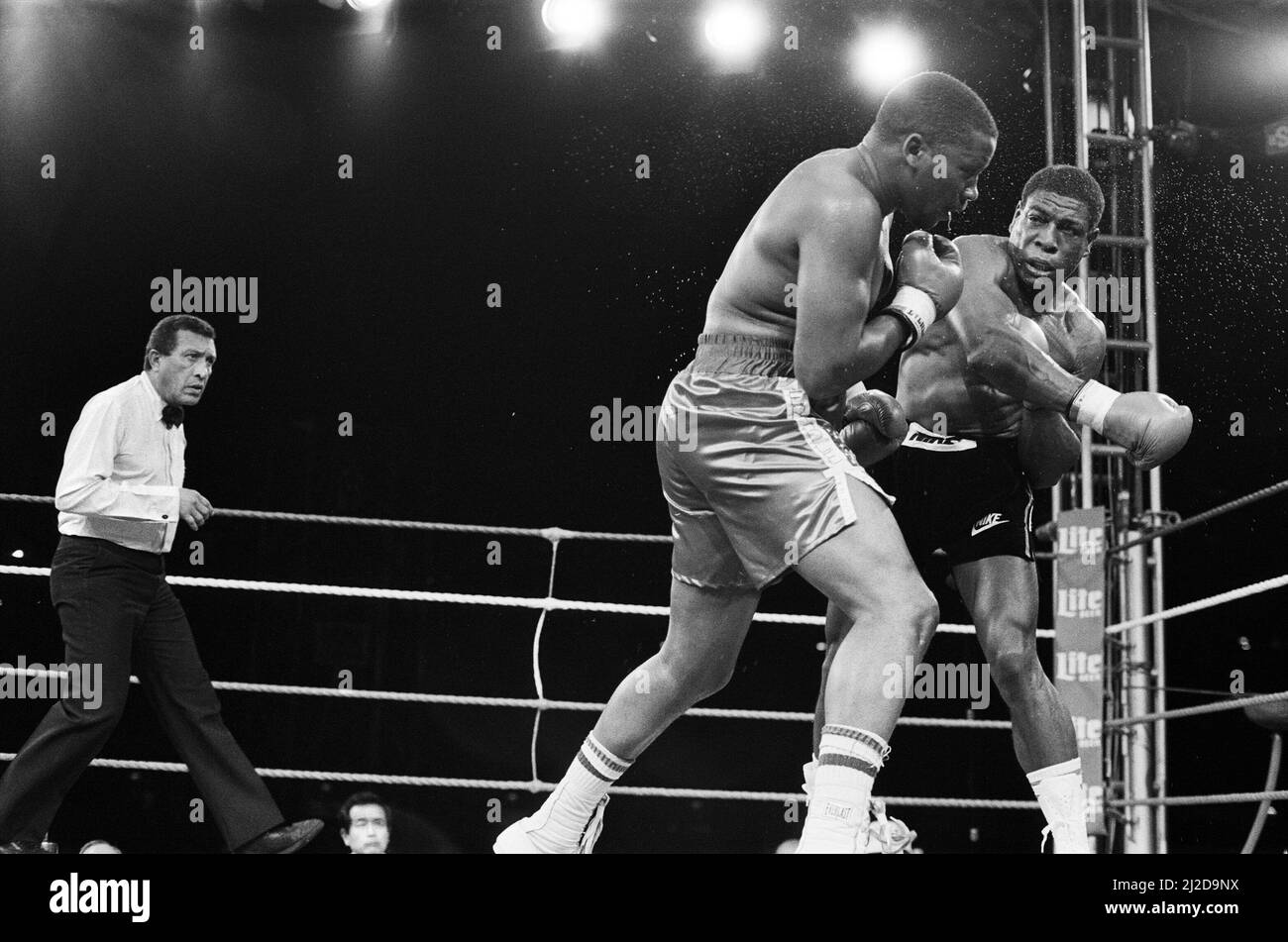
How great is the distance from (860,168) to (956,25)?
3.79 metres

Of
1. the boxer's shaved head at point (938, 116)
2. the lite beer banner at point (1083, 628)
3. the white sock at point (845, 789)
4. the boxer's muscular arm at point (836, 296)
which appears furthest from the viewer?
the lite beer banner at point (1083, 628)

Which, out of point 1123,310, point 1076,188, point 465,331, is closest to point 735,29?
point 465,331

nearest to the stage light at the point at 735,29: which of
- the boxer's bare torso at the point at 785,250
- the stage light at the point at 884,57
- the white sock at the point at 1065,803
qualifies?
the stage light at the point at 884,57

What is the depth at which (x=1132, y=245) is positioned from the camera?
14.8ft

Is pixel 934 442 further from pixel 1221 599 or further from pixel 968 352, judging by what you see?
pixel 1221 599

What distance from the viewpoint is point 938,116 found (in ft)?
6.84

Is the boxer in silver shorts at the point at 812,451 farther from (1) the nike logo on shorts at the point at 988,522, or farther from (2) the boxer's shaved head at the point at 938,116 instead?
(1) the nike logo on shorts at the point at 988,522

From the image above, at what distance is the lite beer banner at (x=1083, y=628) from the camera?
3896 mm

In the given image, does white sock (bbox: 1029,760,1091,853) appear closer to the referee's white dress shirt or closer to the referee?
the referee

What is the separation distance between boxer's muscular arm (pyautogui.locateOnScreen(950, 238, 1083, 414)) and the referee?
1.66 meters

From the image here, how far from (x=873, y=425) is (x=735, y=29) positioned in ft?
12.1

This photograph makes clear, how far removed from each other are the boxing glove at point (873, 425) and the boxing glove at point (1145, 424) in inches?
13.9

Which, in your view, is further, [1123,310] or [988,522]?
[1123,310]

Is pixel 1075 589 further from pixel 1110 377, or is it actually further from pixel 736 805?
pixel 736 805
